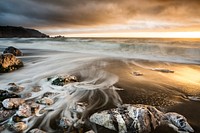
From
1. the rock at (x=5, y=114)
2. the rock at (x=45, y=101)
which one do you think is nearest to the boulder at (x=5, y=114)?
the rock at (x=5, y=114)

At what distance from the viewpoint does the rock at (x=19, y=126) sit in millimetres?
2791

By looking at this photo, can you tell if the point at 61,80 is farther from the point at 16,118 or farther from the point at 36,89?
the point at 16,118

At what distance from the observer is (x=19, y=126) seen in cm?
283

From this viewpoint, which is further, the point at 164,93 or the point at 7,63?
the point at 7,63

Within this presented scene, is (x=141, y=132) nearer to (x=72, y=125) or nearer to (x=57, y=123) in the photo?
(x=72, y=125)

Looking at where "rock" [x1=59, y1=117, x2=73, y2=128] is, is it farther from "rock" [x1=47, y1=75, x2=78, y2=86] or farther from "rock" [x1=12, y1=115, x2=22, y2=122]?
"rock" [x1=47, y1=75, x2=78, y2=86]

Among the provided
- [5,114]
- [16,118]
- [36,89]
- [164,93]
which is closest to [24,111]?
[16,118]

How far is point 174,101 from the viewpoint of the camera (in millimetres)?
4172

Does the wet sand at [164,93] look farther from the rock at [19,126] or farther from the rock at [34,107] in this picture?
the rock at [34,107]

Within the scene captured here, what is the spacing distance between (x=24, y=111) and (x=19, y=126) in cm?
42

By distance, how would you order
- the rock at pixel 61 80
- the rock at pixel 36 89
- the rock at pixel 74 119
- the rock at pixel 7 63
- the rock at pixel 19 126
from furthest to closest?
the rock at pixel 7 63, the rock at pixel 61 80, the rock at pixel 36 89, the rock at pixel 74 119, the rock at pixel 19 126

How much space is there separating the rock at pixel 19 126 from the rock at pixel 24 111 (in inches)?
9.9

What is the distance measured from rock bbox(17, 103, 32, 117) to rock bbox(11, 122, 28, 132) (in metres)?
0.25

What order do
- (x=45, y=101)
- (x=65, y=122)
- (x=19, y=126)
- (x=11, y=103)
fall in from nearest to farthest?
(x=19, y=126) → (x=65, y=122) → (x=11, y=103) → (x=45, y=101)
